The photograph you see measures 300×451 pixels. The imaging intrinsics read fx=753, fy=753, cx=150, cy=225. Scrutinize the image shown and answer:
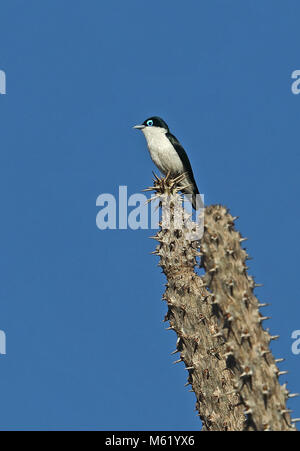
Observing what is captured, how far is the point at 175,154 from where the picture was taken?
20344 mm

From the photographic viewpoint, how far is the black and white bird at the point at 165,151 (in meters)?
20.3

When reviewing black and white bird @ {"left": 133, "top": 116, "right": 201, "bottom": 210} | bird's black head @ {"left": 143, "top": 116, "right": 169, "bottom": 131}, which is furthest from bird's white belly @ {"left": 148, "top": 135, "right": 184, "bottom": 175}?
bird's black head @ {"left": 143, "top": 116, "right": 169, "bottom": 131}

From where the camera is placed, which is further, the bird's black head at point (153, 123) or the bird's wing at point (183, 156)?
the bird's black head at point (153, 123)

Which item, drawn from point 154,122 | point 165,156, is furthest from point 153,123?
point 165,156

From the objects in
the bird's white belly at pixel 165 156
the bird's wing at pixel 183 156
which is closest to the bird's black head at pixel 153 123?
the bird's wing at pixel 183 156

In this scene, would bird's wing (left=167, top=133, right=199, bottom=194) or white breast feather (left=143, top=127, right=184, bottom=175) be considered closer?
white breast feather (left=143, top=127, right=184, bottom=175)

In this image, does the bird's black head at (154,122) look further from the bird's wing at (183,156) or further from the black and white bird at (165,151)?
the bird's wing at (183,156)

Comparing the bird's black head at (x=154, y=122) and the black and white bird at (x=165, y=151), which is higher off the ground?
the bird's black head at (x=154, y=122)

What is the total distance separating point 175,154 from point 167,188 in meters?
8.82

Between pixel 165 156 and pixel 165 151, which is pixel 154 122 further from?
pixel 165 156

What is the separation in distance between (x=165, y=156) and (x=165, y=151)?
141mm

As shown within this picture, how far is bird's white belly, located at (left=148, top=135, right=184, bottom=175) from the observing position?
2027cm

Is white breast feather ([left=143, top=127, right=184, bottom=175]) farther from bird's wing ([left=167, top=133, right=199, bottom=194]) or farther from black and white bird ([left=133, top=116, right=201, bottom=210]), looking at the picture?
bird's wing ([left=167, top=133, right=199, bottom=194])

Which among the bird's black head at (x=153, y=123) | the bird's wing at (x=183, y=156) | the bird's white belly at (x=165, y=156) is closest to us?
the bird's white belly at (x=165, y=156)
